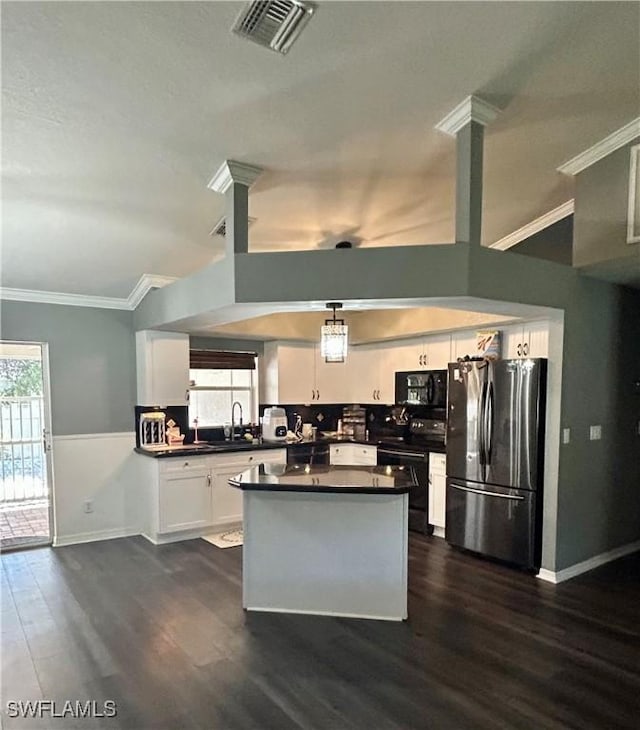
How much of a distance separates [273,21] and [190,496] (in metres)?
4.03

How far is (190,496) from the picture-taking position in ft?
15.6

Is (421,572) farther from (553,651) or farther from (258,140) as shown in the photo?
(258,140)

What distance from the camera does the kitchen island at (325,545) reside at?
316cm

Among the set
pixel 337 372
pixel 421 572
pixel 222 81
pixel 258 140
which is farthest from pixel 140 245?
pixel 421 572

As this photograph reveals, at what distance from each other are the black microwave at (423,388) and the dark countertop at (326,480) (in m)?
1.72

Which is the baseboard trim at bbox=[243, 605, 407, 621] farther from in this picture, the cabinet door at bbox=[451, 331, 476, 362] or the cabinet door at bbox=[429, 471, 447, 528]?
the cabinet door at bbox=[451, 331, 476, 362]

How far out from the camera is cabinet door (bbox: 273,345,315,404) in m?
5.86

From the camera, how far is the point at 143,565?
412cm

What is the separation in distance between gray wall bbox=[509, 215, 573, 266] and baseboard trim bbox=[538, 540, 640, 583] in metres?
2.58

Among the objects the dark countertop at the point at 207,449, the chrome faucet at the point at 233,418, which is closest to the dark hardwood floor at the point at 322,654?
the dark countertop at the point at 207,449

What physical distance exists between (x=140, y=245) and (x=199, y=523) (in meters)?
2.71

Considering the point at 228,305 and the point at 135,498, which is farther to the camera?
the point at 135,498

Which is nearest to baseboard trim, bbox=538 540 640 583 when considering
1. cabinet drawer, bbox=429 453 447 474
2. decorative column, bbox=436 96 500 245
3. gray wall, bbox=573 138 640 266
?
cabinet drawer, bbox=429 453 447 474

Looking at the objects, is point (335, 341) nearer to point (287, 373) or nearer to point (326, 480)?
point (326, 480)
